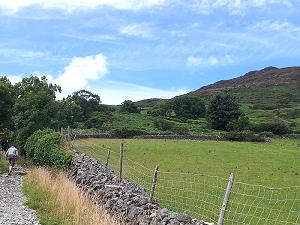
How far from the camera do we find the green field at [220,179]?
1703cm

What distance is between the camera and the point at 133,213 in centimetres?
1384

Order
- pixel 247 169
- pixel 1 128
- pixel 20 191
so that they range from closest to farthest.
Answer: pixel 20 191 → pixel 247 169 → pixel 1 128

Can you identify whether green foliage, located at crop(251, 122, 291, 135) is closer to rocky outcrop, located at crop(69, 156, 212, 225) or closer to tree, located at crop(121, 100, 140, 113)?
rocky outcrop, located at crop(69, 156, 212, 225)

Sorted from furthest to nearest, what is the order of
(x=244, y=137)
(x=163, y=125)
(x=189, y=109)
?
(x=189, y=109) → (x=163, y=125) → (x=244, y=137)

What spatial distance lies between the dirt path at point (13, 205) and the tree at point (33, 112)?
13652mm

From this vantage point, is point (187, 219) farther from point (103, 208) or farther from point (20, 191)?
point (20, 191)

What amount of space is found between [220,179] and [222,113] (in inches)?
3250

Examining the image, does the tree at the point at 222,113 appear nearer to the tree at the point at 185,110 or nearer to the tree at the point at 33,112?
the tree at the point at 185,110

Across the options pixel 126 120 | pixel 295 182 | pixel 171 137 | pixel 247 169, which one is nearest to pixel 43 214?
pixel 295 182

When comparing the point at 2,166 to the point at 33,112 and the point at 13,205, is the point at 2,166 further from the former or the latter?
the point at 13,205

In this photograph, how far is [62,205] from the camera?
1823 cm

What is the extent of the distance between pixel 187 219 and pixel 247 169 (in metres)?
22.7

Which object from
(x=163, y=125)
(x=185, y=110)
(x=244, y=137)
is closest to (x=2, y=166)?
(x=244, y=137)

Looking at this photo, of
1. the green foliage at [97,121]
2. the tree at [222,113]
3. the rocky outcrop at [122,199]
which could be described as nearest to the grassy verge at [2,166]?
the rocky outcrop at [122,199]
